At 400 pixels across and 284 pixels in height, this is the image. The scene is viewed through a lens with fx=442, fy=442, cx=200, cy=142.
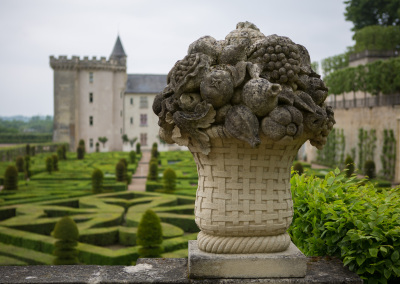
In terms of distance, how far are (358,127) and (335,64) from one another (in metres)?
14.8

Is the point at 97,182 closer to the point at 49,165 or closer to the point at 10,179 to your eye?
the point at 10,179

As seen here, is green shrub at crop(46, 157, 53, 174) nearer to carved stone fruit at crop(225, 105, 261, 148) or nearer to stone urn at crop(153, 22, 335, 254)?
stone urn at crop(153, 22, 335, 254)

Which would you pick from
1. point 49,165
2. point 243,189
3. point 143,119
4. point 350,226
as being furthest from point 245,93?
point 143,119

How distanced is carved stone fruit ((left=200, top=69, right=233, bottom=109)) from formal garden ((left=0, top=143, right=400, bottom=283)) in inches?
47.3

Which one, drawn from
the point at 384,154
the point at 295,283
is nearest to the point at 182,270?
the point at 295,283

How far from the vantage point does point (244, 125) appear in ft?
7.53

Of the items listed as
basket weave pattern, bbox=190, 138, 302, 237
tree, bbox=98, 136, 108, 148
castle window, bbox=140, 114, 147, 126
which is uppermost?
castle window, bbox=140, 114, 147, 126

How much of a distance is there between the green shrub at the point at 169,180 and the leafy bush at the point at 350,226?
1084 cm

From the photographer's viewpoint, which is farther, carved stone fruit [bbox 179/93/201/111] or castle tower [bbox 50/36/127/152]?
castle tower [bbox 50/36/127/152]

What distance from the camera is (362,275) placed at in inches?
106

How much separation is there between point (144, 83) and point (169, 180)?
96.4 feet

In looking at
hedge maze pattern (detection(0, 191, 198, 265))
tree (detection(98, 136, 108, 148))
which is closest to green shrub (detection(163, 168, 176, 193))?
hedge maze pattern (detection(0, 191, 198, 265))

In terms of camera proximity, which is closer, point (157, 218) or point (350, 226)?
point (350, 226)

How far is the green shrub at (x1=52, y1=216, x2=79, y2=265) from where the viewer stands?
25.3ft
